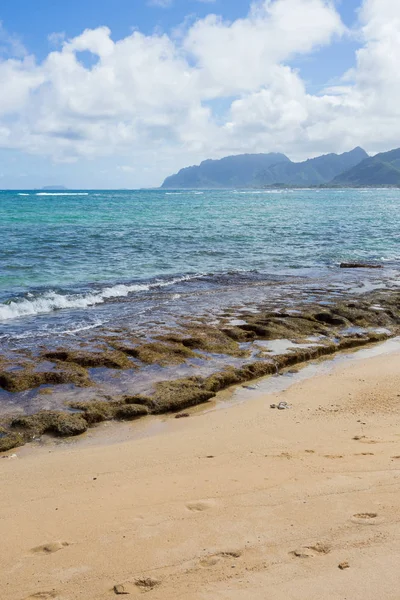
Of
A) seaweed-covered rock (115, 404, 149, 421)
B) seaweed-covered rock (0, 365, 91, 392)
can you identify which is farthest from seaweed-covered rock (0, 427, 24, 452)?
seaweed-covered rock (0, 365, 91, 392)

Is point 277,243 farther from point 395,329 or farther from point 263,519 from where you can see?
point 263,519

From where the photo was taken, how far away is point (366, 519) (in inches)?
181

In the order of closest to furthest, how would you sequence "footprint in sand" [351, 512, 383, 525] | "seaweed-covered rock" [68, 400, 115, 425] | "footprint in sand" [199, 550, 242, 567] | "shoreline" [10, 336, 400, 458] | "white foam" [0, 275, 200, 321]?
"footprint in sand" [199, 550, 242, 567]
"footprint in sand" [351, 512, 383, 525]
"shoreline" [10, 336, 400, 458]
"seaweed-covered rock" [68, 400, 115, 425]
"white foam" [0, 275, 200, 321]

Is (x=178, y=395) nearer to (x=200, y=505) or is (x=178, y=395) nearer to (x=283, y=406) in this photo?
(x=283, y=406)

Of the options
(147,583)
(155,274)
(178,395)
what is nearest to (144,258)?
(155,274)

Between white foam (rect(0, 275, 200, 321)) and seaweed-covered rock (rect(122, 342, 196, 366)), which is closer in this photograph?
seaweed-covered rock (rect(122, 342, 196, 366))

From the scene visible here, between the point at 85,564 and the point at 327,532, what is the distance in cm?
211

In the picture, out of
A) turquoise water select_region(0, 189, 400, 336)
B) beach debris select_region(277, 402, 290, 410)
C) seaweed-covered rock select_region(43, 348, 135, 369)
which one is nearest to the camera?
beach debris select_region(277, 402, 290, 410)

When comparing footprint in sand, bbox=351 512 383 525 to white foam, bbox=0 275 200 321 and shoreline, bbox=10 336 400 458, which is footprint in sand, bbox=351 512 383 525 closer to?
shoreline, bbox=10 336 400 458

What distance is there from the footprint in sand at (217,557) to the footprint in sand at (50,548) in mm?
1268

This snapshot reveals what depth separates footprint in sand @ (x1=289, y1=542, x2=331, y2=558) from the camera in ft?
13.6

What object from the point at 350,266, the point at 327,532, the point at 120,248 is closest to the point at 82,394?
the point at 327,532

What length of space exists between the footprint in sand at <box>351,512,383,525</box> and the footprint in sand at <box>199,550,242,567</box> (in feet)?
3.84

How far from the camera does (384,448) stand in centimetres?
630
